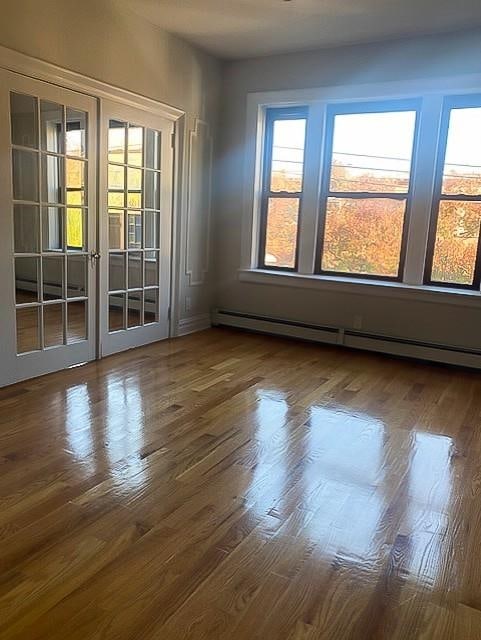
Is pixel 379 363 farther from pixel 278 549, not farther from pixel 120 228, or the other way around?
pixel 278 549

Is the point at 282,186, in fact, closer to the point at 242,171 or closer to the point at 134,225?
the point at 242,171

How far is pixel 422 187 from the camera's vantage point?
461 cm

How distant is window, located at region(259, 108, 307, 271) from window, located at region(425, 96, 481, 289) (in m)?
1.32

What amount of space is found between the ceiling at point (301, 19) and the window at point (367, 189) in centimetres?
66

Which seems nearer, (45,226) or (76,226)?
(45,226)

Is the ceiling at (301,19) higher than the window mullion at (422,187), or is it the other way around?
the ceiling at (301,19)

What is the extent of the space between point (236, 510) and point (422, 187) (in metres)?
3.50

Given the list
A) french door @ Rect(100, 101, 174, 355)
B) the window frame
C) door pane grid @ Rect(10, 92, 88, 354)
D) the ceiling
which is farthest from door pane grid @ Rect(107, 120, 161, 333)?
the window frame

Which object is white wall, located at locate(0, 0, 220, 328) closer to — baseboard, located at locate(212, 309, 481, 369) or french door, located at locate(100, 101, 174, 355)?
french door, located at locate(100, 101, 174, 355)

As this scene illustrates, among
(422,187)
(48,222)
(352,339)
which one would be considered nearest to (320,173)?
(422,187)

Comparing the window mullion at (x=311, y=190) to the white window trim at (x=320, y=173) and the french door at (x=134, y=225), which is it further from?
the french door at (x=134, y=225)


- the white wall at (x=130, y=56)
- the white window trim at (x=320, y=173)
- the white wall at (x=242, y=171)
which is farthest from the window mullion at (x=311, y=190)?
the white wall at (x=130, y=56)

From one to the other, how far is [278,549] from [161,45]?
13.6 ft

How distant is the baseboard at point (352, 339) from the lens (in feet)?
15.1
